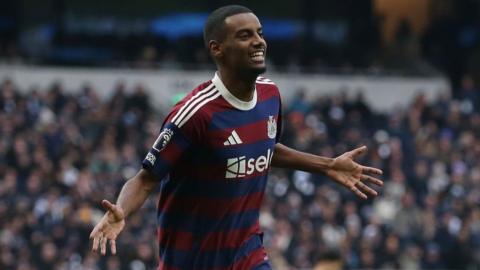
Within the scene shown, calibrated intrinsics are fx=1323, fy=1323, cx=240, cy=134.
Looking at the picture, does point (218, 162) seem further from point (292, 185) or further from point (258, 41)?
point (292, 185)

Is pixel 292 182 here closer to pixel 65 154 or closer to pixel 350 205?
pixel 350 205

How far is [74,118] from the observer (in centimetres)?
2073

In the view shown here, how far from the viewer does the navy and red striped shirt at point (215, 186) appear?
6.82 meters

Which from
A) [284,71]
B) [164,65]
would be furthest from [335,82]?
[164,65]

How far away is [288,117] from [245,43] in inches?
588

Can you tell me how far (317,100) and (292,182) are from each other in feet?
12.8

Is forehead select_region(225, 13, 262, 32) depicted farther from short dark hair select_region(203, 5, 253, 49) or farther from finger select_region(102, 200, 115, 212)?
finger select_region(102, 200, 115, 212)

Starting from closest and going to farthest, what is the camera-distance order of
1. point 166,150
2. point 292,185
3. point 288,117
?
point 166,150 < point 292,185 < point 288,117

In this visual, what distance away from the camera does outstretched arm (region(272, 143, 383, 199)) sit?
288 inches

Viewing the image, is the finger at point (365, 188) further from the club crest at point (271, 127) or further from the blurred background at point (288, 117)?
the blurred background at point (288, 117)

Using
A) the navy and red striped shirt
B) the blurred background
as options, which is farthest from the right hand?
the blurred background

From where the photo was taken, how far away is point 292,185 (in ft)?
64.4

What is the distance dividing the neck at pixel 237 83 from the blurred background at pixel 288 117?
20.9 feet

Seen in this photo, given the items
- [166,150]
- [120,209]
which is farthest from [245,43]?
[120,209]
